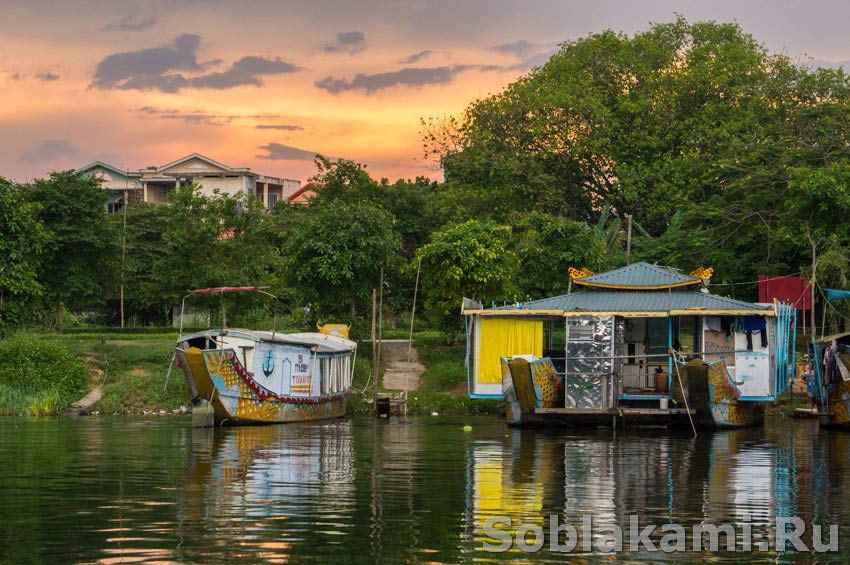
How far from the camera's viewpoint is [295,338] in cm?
3200

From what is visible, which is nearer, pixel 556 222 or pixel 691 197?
pixel 556 222

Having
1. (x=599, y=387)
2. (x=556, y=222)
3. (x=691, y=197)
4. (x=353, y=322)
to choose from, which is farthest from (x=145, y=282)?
(x=599, y=387)

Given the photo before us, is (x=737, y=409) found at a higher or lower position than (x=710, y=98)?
lower

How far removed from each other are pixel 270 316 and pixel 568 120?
15.8 metres

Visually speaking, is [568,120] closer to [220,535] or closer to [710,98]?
[710,98]

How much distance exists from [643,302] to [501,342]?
4.05m

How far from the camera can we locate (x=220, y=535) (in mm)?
12398

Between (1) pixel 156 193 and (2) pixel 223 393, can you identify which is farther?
(1) pixel 156 193

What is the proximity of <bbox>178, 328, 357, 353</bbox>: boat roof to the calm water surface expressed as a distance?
9.00 ft

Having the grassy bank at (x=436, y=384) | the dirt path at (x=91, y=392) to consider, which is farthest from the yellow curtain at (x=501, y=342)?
the dirt path at (x=91, y=392)

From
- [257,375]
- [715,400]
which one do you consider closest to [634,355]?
[715,400]

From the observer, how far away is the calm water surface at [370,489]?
11875 mm

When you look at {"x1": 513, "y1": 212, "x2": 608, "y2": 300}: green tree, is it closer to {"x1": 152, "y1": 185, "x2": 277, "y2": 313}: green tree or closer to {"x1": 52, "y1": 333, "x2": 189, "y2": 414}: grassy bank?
{"x1": 152, "y1": 185, "x2": 277, "y2": 313}: green tree

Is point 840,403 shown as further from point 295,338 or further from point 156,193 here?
point 156,193
